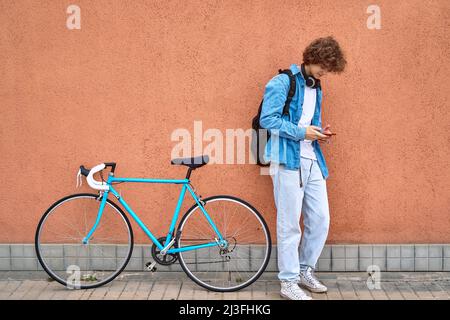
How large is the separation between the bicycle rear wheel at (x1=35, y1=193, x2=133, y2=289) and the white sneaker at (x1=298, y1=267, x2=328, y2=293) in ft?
5.10

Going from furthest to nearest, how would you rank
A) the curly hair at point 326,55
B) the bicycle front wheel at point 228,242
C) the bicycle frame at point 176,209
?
the bicycle front wheel at point 228,242 → the bicycle frame at point 176,209 → the curly hair at point 326,55

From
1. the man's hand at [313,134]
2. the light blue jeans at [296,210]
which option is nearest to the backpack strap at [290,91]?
the man's hand at [313,134]

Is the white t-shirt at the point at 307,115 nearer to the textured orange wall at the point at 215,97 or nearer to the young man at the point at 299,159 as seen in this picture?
the young man at the point at 299,159

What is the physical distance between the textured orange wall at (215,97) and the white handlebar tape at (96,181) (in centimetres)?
32

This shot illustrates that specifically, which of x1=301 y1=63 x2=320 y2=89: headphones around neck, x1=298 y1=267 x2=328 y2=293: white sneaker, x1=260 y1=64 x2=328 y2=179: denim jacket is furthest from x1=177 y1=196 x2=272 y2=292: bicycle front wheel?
x1=301 y1=63 x2=320 y2=89: headphones around neck

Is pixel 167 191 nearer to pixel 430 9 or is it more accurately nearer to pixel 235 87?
pixel 235 87

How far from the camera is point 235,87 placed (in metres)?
6.16

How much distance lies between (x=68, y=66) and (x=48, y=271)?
5.83 feet

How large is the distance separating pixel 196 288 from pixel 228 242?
19.0 inches

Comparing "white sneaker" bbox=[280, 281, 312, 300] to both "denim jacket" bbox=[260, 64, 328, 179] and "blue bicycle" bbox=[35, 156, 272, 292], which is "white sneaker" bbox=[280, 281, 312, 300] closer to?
"blue bicycle" bbox=[35, 156, 272, 292]

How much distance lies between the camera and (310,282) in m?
5.94

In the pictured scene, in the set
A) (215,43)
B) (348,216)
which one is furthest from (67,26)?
(348,216)

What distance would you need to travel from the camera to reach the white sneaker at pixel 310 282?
591 cm

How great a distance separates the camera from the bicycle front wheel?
244 inches
